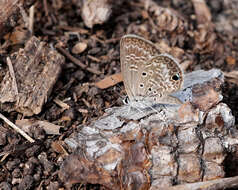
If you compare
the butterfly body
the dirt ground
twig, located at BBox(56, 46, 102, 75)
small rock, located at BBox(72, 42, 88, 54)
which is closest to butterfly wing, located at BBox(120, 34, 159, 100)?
the butterfly body

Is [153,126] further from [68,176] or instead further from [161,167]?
[68,176]

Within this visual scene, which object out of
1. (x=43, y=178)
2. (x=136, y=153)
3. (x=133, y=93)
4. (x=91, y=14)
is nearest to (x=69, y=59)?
(x=91, y=14)

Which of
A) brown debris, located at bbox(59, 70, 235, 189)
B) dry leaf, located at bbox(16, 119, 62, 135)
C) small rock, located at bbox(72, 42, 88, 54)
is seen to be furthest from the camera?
small rock, located at bbox(72, 42, 88, 54)

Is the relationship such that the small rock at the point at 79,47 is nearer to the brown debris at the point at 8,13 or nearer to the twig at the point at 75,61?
the twig at the point at 75,61

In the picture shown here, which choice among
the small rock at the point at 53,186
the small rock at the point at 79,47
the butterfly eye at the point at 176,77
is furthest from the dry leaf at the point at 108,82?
the small rock at the point at 53,186

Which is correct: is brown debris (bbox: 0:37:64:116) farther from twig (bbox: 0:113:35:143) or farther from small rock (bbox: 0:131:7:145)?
small rock (bbox: 0:131:7:145)
